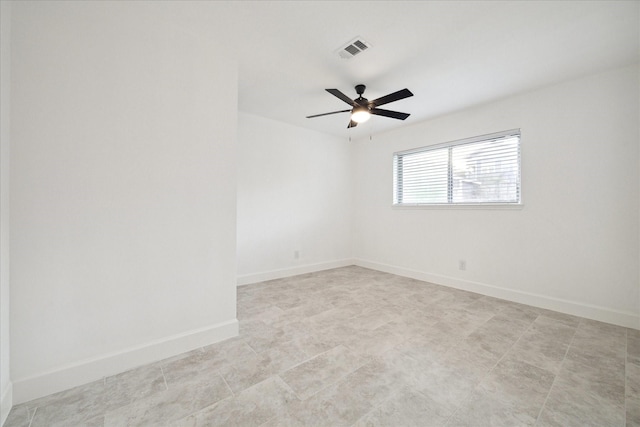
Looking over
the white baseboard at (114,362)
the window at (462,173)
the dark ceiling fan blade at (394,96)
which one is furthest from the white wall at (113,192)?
the window at (462,173)

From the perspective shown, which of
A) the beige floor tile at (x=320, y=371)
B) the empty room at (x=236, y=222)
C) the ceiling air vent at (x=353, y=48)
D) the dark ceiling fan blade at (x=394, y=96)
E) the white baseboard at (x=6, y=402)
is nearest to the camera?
the white baseboard at (x=6, y=402)

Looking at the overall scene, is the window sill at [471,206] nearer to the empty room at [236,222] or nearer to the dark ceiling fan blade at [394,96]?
the empty room at [236,222]

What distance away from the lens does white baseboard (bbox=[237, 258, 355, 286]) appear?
12.1ft

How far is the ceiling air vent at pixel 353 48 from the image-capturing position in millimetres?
2049

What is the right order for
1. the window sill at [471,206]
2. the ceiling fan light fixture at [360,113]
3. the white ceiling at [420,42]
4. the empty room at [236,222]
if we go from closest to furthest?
the empty room at [236,222] < the white ceiling at [420,42] < the ceiling fan light fixture at [360,113] < the window sill at [471,206]

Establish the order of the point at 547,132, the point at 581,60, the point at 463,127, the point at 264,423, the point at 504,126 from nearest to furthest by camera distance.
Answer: the point at 264,423 < the point at 581,60 < the point at 547,132 < the point at 504,126 < the point at 463,127

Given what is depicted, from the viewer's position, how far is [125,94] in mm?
1701

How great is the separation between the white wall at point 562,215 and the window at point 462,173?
0.14 m

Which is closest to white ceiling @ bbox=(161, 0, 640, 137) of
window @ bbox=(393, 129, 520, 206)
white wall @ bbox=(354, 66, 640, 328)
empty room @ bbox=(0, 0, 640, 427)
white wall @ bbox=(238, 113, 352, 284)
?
empty room @ bbox=(0, 0, 640, 427)

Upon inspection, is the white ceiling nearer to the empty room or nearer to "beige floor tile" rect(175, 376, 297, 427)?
the empty room

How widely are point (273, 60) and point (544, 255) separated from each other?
3606 mm

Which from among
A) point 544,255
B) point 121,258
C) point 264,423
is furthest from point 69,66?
point 544,255

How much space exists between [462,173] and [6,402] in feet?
15.2

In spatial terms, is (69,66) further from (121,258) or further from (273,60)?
(273,60)
